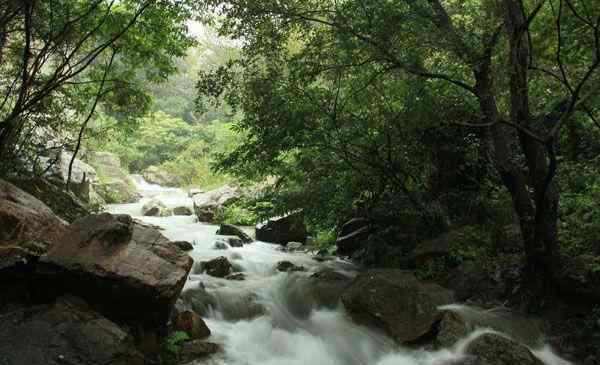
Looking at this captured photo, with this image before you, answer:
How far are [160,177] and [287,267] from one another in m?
17.6

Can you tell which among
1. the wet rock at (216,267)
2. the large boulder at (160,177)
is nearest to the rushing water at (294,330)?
the wet rock at (216,267)

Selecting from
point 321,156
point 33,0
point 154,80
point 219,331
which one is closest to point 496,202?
point 321,156

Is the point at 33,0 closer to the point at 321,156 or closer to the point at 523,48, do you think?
the point at 321,156

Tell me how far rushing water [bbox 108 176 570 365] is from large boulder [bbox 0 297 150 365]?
1.22 m

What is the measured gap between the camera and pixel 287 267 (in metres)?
9.35

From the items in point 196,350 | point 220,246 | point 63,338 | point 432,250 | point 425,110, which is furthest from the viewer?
point 220,246

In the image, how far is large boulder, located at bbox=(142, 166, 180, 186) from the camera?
24.7 meters

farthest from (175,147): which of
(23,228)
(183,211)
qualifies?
(23,228)

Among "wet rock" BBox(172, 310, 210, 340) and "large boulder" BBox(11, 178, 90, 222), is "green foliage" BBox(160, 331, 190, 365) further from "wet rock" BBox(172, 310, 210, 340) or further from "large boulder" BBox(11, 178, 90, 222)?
"large boulder" BBox(11, 178, 90, 222)

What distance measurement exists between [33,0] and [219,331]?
5.84 metres

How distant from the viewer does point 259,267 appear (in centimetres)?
936

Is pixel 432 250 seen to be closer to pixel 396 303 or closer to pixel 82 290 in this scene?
pixel 396 303

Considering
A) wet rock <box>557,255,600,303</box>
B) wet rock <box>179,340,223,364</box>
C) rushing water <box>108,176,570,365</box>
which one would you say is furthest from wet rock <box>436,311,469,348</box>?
wet rock <box>179,340,223,364</box>

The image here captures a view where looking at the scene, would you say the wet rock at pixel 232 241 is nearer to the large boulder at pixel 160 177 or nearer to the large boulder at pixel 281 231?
the large boulder at pixel 281 231
